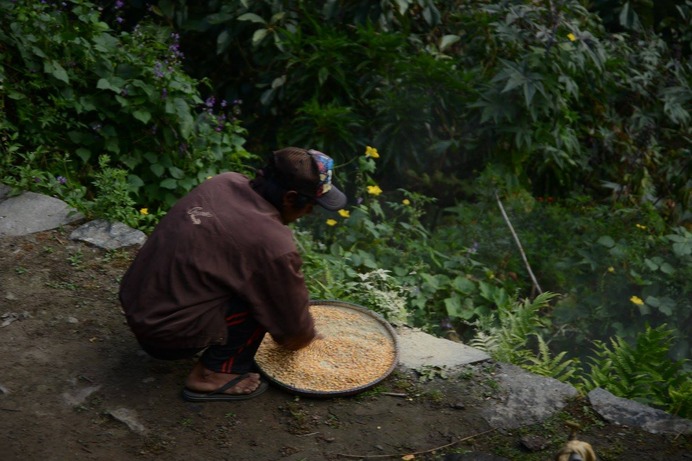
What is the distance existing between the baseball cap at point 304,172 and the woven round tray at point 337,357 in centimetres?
78

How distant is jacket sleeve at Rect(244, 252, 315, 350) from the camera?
3332 mm

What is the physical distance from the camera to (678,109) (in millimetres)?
6281

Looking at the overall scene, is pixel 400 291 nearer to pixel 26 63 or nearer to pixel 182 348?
pixel 182 348

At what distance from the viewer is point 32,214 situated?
194 inches

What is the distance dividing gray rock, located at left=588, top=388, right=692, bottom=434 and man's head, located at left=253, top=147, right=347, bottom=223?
1.49m

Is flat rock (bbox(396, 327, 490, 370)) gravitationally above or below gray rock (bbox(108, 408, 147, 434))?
below

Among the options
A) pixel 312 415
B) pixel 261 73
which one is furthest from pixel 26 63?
pixel 312 415

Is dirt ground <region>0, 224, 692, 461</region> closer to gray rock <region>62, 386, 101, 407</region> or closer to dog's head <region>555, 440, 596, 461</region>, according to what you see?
gray rock <region>62, 386, 101, 407</region>

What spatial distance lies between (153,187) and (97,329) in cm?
155

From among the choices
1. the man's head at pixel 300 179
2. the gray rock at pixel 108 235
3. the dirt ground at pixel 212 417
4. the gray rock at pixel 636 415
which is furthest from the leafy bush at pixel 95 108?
the gray rock at pixel 636 415

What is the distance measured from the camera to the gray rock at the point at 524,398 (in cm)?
355

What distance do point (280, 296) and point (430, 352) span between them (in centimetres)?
103

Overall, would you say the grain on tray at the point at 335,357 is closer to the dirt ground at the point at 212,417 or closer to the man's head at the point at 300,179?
the dirt ground at the point at 212,417

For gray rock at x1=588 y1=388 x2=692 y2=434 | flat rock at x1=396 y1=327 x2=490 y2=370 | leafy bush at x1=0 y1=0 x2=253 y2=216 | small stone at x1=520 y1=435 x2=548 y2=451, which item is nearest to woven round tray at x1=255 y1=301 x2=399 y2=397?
flat rock at x1=396 y1=327 x2=490 y2=370
